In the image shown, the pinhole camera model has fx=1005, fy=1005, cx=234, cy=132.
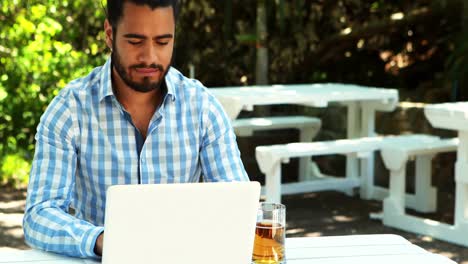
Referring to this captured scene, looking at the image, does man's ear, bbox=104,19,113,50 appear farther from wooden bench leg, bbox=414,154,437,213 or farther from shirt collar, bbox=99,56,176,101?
wooden bench leg, bbox=414,154,437,213

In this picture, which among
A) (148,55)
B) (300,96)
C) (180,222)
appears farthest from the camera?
(300,96)

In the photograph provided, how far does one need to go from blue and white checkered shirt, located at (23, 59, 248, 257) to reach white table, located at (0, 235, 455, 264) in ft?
A: 0.54

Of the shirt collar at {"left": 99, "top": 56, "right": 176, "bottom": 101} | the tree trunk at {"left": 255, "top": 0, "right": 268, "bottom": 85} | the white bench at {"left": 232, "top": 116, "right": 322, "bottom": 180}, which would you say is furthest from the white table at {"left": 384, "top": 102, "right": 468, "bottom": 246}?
the shirt collar at {"left": 99, "top": 56, "right": 176, "bottom": 101}

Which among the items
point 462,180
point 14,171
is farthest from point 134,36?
point 14,171

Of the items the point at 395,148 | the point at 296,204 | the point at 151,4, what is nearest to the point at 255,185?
the point at 151,4

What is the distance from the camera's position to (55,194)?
2365 millimetres

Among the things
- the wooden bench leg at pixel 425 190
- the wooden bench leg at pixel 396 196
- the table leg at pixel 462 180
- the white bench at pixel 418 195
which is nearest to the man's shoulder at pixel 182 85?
the table leg at pixel 462 180

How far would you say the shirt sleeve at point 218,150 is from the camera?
2590mm

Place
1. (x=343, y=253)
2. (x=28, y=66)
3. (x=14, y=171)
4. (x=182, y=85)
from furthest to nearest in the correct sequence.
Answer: (x=28, y=66) < (x=14, y=171) < (x=182, y=85) < (x=343, y=253)

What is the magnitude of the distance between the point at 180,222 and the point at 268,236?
30 cm

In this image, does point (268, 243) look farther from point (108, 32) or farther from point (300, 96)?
point (300, 96)

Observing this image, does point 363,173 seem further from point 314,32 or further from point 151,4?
point 151,4

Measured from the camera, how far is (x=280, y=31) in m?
8.21

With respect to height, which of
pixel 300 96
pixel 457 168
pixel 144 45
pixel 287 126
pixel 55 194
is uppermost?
pixel 144 45
